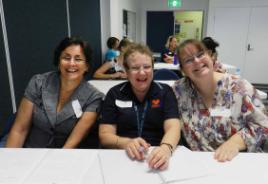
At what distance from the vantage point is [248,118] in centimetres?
149

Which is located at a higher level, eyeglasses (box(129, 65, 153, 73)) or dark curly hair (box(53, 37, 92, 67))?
dark curly hair (box(53, 37, 92, 67))

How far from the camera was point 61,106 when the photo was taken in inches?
63.1

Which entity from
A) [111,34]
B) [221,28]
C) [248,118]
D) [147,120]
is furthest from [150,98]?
[221,28]

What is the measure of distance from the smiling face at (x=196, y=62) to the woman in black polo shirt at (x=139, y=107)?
7.8 inches

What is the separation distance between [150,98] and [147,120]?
14cm

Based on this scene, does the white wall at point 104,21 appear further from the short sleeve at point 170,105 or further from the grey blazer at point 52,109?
the short sleeve at point 170,105

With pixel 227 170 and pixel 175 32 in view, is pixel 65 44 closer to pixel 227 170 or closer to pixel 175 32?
pixel 227 170

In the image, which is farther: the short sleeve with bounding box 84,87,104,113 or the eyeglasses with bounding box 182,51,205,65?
the short sleeve with bounding box 84,87,104,113

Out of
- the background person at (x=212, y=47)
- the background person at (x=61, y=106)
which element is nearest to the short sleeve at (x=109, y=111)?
the background person at (x=61, y=106)

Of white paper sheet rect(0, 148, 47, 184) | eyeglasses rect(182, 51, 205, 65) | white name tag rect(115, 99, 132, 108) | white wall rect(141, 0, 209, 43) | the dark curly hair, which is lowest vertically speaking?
white paper sheet rect(0, 148, 47, 184)

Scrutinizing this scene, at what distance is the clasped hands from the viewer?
1.07 metres

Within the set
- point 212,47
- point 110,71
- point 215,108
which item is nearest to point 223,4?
point 110,71

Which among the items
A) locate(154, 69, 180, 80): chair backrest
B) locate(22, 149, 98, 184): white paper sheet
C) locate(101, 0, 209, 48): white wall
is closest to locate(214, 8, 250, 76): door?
locate(101, 0, 209, 48): white wall

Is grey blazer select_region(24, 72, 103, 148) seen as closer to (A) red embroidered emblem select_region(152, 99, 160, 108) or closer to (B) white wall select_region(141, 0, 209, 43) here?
(A) red embroidered emblem select_region(152, 99, 160, 108)
